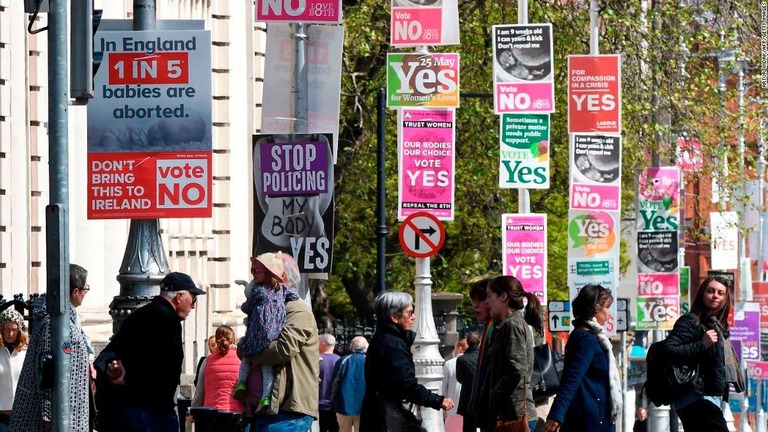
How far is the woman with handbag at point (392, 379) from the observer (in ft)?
45.1

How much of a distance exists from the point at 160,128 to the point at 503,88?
14283 millimetres

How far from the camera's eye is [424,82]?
23.4 meters

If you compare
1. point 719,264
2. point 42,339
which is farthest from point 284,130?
point 719,264

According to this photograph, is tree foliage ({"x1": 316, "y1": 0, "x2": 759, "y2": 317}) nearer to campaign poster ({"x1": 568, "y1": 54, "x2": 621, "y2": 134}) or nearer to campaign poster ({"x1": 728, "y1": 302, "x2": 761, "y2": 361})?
campaign poster ({"x1": 568, "y1": 54, "x2": 621, "y2": 134})

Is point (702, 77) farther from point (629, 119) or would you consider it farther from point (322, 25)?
point (322, 25)

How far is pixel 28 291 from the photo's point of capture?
69.8ft

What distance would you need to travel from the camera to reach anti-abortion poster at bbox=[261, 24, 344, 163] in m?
16.6

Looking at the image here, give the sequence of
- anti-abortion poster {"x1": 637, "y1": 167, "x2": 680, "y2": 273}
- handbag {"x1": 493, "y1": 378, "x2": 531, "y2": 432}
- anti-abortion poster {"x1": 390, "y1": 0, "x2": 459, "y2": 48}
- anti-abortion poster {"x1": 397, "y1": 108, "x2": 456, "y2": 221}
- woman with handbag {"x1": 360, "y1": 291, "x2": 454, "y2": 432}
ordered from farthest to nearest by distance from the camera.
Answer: anti-abortion poster {"x1": 637, "y1": 167, "x2": 680, "y2": 273}
anti-abortion poster {"x1": 390, "y1": 0, "x2": 459, "y2": 48}
anti-abortion poster {"x1": 397, "y1": 108, "x2": 456, "y2": 221}
woman with handbag {"x1": 360, "y1": 291, "x2": 454, "y2": 432}
handbag {"x1": 493, "y1": 378, "x2": 531, "y2": 432}

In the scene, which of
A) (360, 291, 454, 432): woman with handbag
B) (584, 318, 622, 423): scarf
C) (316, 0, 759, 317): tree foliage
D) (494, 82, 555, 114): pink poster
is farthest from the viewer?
(316, 0, 759, 317): tree foliage

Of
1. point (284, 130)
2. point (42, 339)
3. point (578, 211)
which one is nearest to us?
point (42, 339)

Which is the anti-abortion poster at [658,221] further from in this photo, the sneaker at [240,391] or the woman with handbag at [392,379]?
the sneaker at [240,391]

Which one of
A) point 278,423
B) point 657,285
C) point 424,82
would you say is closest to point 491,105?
point 657,285

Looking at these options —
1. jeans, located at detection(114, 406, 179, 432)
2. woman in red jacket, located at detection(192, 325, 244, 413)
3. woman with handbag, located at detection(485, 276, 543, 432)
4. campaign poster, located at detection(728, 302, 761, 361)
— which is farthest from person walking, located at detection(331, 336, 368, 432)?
campaign poster, located at detection(728, 302, 761, 361)

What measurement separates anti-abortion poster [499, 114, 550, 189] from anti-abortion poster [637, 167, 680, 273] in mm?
6079
